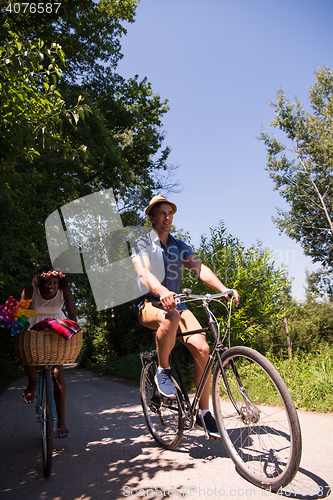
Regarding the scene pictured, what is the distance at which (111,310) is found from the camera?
1745 centimetres

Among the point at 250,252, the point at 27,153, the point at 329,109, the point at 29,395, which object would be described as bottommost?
the point at 29,395

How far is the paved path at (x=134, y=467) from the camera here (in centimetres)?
243

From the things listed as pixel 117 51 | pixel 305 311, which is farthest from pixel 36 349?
pixel 117 51

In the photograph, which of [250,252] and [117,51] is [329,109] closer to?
[117,51]

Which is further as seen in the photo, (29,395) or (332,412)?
(332,412)

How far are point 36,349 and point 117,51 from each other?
17.2 meters

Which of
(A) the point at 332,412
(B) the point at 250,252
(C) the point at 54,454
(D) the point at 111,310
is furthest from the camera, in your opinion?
(D) the point at 111,310

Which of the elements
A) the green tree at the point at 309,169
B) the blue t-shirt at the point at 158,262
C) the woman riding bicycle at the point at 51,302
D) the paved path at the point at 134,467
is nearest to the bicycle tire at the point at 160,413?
the paved path at the point at 134,467

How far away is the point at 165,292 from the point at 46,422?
5.21 feet

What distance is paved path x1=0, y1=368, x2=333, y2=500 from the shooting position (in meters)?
2.43

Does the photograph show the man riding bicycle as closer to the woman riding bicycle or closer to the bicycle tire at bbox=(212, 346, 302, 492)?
the bicycle tire at bbox=(212, 346, 302, 492)

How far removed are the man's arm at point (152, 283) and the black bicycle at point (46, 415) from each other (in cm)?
133

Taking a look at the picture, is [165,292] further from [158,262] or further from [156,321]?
[158,262]

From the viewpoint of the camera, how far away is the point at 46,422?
3.01 m
